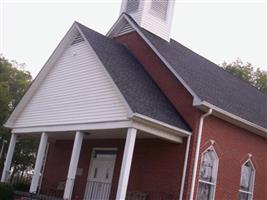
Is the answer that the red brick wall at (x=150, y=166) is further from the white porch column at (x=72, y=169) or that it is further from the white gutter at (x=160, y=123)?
the white porch column at (x=72, y=169)

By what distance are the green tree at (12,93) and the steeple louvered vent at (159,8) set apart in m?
18.1

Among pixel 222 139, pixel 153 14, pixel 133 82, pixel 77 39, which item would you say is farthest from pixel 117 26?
pixel 222 139

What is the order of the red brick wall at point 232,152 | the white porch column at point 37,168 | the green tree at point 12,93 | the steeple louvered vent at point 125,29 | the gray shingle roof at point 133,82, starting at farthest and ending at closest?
the green tree at point 12,93 → the steeple louvered vent at point 125,29 → the white porch column at point 37,168 → the red brick wall at point 232,152 → the gray shingle roof at point 133,82

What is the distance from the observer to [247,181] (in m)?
17.3

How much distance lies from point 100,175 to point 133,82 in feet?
15.2

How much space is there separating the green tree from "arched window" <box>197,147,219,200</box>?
2320cm

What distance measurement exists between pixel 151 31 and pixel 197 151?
7.62 metres

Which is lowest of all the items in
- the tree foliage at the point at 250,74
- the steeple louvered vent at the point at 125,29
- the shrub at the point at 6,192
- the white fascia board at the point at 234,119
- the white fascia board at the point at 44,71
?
the shrub at the point at 6,192

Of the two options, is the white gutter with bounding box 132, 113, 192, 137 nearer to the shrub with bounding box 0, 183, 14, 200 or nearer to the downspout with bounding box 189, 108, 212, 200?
the downspout with bounding box 189, 108, 212, 200

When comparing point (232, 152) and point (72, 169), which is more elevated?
point (232, 152)

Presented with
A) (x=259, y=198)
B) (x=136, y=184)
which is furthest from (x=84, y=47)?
(x=259, y=198)

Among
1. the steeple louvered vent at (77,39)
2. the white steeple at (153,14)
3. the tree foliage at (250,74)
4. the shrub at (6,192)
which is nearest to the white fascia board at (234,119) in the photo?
the steeple louvered vent at (77,39)

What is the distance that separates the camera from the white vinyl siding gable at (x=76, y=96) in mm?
15047

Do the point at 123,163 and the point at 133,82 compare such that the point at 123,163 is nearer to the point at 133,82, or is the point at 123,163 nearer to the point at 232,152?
the point at 133,82
